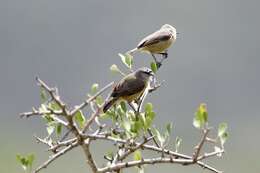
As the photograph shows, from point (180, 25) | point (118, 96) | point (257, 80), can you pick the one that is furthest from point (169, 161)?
point (180, 25)

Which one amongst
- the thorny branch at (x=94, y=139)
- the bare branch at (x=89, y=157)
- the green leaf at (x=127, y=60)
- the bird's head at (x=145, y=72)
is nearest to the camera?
the thorny branch at (x=94, y=139)

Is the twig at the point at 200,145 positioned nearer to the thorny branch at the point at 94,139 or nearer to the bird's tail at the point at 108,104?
the thorny branch at the point at 94,139

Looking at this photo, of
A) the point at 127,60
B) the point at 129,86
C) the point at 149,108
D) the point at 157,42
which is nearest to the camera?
the point at 149,108

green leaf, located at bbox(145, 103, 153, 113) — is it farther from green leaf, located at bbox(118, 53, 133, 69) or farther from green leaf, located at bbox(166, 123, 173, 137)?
green leaf, located at bbox(118, 53, 133, 69)

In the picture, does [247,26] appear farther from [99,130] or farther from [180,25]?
[99,130]

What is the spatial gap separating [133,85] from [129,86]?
1.5 inches

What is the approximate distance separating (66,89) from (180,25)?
12.4m

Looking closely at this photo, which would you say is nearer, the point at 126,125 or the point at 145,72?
the point at 126,125

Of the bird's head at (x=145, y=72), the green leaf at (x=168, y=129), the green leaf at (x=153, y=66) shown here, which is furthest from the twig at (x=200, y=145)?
the bird's head at (x=145, y=72)

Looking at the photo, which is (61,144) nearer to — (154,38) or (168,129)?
(168,129)

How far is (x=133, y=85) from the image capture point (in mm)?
5121

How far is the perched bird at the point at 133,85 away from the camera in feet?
16.0

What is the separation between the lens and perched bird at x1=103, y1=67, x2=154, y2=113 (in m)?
4.88

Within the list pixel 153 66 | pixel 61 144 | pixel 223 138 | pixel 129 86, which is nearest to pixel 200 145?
pixel 223 138
